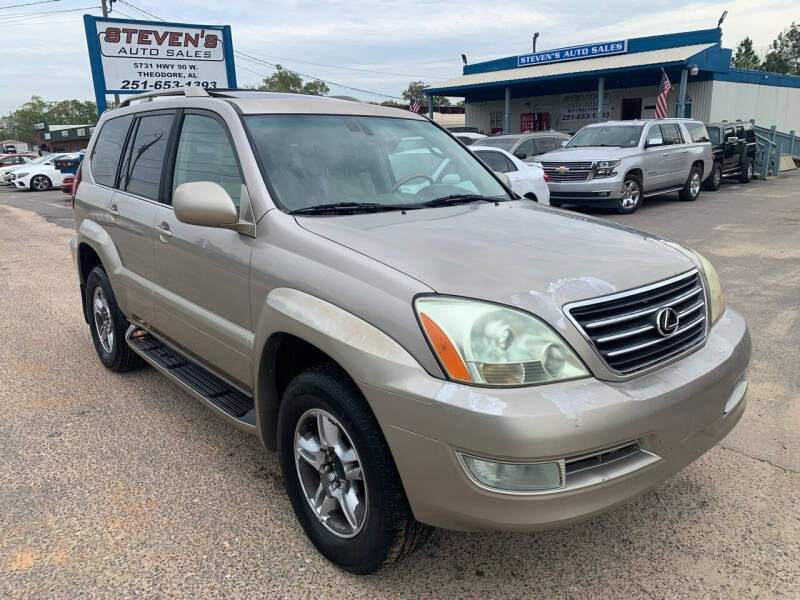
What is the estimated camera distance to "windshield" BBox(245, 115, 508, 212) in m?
2.94

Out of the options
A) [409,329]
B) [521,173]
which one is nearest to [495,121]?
[521,173]

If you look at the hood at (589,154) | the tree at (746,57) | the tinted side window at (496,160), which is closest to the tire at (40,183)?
the hood at (589,154)

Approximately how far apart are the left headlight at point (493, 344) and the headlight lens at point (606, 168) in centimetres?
1100

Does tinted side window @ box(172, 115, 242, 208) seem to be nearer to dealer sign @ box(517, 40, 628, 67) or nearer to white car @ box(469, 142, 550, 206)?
white car @ box(469, 142, 550, 206)

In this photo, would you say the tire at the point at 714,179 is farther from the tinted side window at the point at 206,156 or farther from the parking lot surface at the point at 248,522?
the tinted side window at the point at 206,156

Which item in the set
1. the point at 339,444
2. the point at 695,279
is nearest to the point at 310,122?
the point at 339,444

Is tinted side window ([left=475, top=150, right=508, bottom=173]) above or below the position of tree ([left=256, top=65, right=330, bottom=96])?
below

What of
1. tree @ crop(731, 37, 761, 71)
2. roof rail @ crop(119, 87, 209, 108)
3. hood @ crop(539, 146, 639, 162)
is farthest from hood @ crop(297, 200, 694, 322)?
tree @ crop(731, 37, 761, 71)

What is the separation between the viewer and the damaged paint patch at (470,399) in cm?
190

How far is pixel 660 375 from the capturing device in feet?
7.21

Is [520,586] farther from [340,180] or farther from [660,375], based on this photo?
[340,180]

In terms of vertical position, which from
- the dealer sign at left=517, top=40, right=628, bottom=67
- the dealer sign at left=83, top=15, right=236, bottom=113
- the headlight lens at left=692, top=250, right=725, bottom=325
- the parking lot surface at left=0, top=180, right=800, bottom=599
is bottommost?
the parking lot surface at left=0, top=180, right=800, bottom=599

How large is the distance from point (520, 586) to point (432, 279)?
1.24 m

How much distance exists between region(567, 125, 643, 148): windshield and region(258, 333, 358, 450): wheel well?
38.9ft
